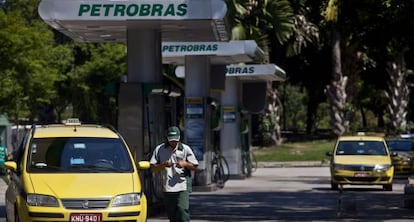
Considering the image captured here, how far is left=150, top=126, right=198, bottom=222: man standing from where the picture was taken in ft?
48.3

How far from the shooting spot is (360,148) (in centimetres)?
2945

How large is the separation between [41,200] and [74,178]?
0.76 meters

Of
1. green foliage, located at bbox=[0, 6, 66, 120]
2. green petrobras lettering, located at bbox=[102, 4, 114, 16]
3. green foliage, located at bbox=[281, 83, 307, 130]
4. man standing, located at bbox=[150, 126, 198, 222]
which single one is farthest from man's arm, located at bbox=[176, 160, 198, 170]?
green foliage, located at bbox=[281, 83, 307, 130]

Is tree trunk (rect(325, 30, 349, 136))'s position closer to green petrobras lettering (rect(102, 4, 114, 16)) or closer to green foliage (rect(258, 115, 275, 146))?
green foliage (rect(258, 115, 275, 146))

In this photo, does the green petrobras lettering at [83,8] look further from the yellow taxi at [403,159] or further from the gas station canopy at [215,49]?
the yellow taxi at [403,159]

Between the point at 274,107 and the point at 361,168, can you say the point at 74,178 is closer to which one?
the point at 361,168

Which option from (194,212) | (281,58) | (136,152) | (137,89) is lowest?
(194,212)

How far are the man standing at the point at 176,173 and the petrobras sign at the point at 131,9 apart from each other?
4.30 metres

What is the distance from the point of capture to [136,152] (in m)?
20.1

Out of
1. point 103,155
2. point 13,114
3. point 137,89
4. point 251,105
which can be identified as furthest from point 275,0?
point 103,155

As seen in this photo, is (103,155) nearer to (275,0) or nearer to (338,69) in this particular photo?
(275,0)

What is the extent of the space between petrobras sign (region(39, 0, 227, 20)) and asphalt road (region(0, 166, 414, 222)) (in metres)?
4.01

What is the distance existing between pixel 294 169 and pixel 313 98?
29236mm

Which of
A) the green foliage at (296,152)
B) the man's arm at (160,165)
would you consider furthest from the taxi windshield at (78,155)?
the green foliage at (296,152)
